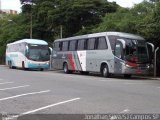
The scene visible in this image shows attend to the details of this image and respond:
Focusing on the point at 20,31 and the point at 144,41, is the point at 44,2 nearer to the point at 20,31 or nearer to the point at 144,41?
the point at 20,31

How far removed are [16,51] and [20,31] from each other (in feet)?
45.7

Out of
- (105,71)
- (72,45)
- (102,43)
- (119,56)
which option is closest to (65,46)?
(72,45)

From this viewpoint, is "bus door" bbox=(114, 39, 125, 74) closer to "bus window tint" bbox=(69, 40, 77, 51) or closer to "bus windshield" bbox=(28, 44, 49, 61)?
"bus window tint" bbox=(69, 40, 77, 51)

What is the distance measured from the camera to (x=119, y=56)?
30281 millimetres

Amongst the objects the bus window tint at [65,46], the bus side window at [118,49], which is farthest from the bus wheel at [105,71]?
the bus window tint at [65,46]

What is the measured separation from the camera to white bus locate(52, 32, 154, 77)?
3009cm

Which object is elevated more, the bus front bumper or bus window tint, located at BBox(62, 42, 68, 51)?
bus window tint, located at BBox(62, 42, 68, 51)

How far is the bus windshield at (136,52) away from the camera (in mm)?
30125

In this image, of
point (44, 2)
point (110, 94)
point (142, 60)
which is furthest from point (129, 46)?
point (44, 2)

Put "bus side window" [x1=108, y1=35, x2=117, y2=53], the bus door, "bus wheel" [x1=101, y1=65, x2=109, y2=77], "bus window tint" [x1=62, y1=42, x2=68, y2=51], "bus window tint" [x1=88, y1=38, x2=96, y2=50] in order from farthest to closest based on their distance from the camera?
"bus window tint" [x1=62, y1=42, x2=68, y2=51] < "bus window tint" [x1=88, y1=38, x2=96, y2=50] < "bus wheel" [x1=101, y1=65, x2=109, y2=77] < "bus side window" [x1=108, y1=35, x2=117, y2=53] < the bus door

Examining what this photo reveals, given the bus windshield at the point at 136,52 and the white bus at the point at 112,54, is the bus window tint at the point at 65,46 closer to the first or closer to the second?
the white bus at the point at 112,54

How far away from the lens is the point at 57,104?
14.3m

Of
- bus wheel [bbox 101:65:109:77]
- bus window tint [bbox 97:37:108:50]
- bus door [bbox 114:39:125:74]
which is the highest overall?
bus window tint [bbox 97:37:108:50]

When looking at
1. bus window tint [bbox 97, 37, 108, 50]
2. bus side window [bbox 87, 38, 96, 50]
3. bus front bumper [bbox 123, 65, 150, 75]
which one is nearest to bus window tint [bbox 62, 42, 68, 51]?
bus side window [bbox 87, 38, 96, 50]
